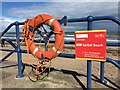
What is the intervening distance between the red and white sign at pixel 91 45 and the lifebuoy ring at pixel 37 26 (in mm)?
499

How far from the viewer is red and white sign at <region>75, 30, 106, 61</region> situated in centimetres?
341

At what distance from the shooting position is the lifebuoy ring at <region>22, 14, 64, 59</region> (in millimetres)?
4074

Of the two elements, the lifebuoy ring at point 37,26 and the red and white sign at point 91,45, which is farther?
the lifebuoy ring at point 37,26

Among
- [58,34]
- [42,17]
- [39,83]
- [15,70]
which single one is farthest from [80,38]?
[15,70]

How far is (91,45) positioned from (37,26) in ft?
5.01

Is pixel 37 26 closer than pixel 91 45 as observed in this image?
No

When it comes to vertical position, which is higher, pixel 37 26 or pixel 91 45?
pixel 37 26

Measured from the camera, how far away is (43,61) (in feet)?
14.5

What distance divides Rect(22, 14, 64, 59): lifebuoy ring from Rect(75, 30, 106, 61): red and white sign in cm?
50

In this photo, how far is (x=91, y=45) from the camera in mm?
3529

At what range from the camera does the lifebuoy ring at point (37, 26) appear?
407 cm

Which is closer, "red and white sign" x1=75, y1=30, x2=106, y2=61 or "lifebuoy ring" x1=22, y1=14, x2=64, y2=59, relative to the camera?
"red and white sign" x1=75, y1=30, x2=106, y2=61

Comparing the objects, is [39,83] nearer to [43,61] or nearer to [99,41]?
[43,61]

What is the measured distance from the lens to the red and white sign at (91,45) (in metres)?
3.41
